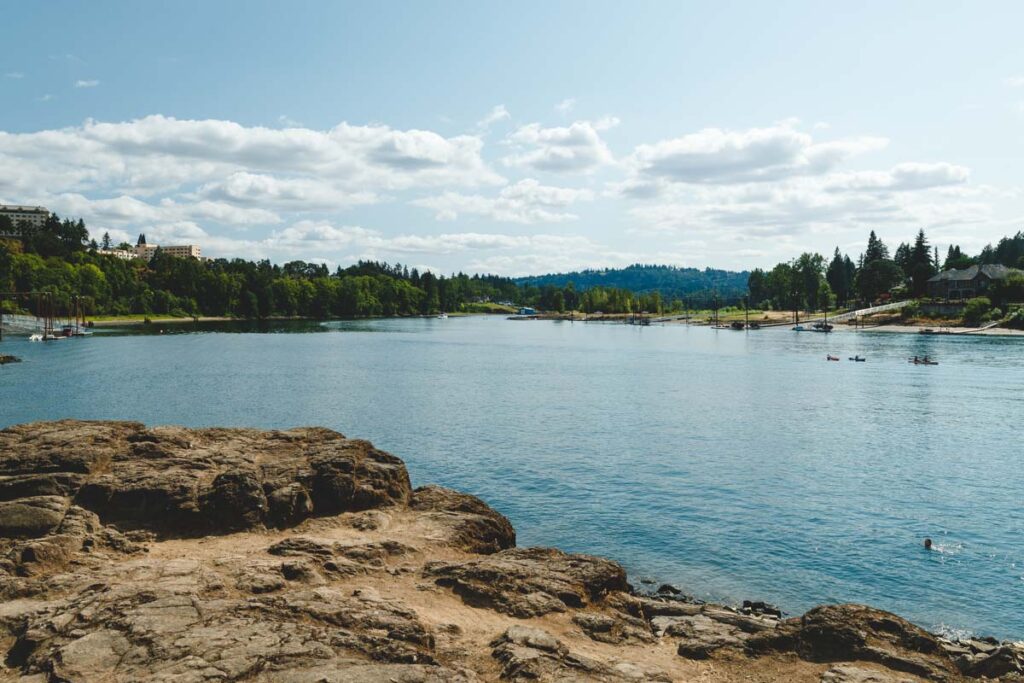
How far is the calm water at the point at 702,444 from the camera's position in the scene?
31859 mm

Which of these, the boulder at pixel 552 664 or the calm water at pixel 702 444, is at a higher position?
the boulder at pixel 552 664

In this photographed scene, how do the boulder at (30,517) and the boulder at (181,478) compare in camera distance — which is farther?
the boulder at (181,478)

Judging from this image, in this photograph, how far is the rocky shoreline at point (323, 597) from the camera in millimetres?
16531

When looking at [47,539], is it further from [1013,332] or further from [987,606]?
[1013,332]

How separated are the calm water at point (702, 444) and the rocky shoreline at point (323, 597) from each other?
6166mm

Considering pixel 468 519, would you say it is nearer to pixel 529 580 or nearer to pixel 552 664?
pixel 529 580

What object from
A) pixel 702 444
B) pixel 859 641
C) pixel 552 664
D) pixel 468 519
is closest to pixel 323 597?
pixel 552 664

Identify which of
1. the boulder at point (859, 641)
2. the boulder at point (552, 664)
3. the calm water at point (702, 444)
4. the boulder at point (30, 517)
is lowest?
the calm water at point (702, 444)

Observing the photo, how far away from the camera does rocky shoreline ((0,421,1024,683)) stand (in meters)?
16.5

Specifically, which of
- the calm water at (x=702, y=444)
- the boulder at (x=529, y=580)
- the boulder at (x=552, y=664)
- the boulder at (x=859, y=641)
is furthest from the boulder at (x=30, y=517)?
the boulder at (x=859, y=641)

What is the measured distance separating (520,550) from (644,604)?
16.3 feet

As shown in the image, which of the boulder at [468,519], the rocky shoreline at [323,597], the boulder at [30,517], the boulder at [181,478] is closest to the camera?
the rocky shoreline at [323,597]

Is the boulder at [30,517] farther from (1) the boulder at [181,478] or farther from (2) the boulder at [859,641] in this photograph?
(2) the boulder at [859,641]

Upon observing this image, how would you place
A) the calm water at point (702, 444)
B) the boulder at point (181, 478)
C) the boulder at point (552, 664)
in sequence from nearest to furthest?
the boulder at point (552, 664) → the boulder at point (181, 478) → the calm water at point (702, 444)
